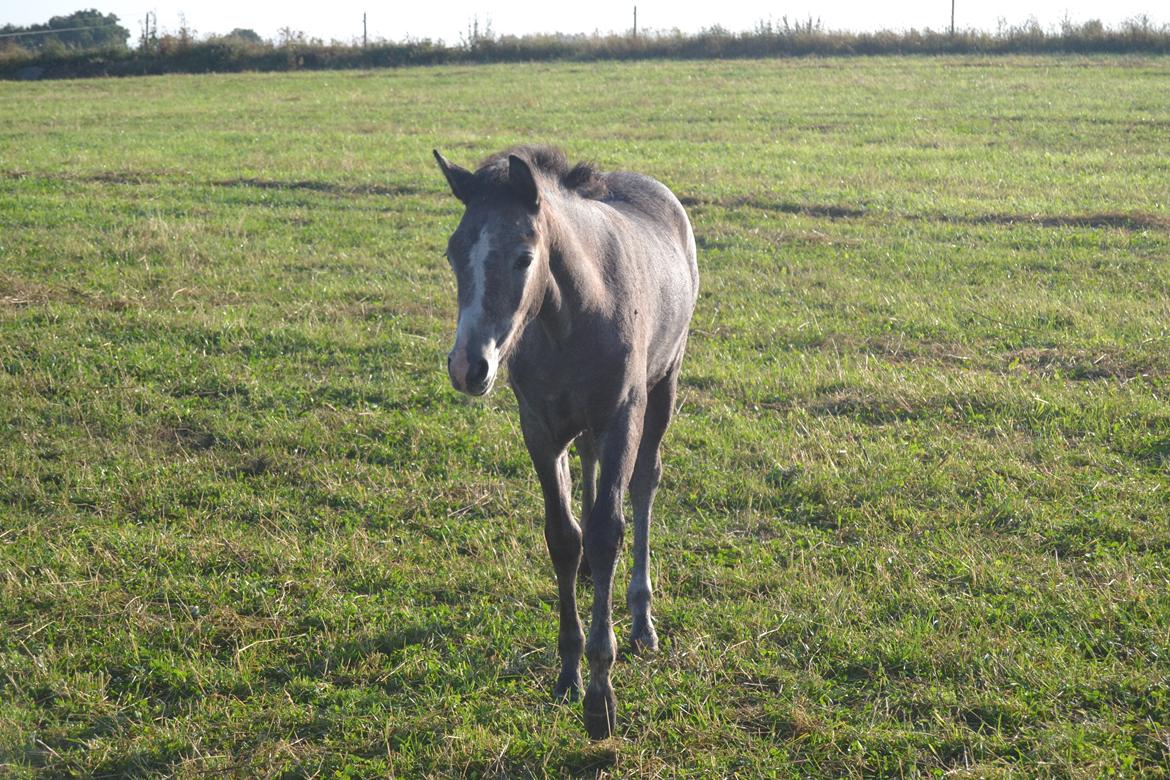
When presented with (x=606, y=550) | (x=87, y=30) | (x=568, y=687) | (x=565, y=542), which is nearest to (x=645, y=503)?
(x=565, y=542)

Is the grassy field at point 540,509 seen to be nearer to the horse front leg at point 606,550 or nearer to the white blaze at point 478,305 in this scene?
the horse front leg at point 606,550

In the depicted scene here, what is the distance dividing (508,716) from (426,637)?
72 cm

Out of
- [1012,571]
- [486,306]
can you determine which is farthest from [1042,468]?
[486,306]

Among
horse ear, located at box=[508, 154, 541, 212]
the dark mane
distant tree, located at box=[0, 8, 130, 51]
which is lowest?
horse ear, located at box=[508, 154, 541, 212]

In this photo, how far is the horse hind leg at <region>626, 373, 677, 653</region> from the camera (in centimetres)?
485

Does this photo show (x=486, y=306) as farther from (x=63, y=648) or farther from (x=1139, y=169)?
(x=1139, y=169)

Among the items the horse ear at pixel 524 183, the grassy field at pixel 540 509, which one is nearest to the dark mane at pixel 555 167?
the horse ear at pixel 524 183

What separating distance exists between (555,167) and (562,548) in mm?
1666

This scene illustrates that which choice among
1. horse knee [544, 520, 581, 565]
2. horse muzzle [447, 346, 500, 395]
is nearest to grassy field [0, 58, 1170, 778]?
horse knee [544, 520, 581, 565]

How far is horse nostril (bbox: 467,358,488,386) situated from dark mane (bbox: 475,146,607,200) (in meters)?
0.86

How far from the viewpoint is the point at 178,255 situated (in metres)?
11.6

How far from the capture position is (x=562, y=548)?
4.49m

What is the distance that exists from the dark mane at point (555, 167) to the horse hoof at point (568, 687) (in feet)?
6.98

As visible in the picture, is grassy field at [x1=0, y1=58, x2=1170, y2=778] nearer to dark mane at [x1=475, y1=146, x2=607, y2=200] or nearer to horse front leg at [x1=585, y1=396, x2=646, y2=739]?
horse front leg at [x1=585, y1=396, x2=646, y2=739]
